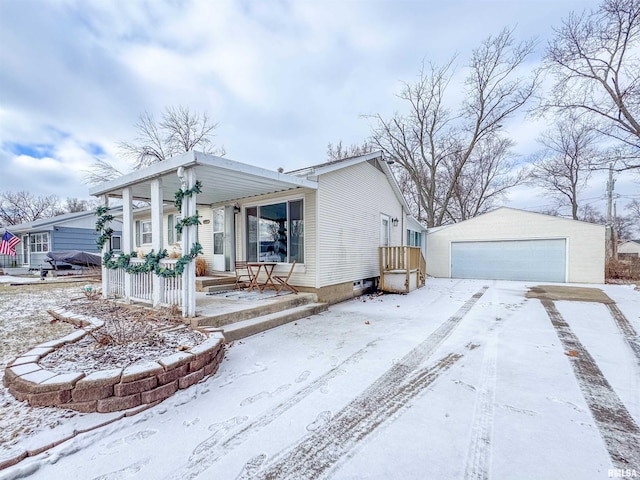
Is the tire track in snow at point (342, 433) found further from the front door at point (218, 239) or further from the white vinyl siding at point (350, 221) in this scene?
the front door at point (218, 239)

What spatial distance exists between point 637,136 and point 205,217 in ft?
52.6

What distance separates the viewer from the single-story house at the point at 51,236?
14398 mm

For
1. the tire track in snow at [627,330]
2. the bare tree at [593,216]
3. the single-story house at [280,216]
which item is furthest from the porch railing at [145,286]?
the bare tree at [593,216]

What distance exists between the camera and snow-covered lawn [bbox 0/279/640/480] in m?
1.75

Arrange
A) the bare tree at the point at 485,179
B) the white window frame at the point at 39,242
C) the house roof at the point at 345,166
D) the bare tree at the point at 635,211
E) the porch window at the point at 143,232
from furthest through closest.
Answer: the bare tree at the point at 635,211, the bare tree at the point at 485,179, the white window frame at the point at 39,242, the porch window at the point at 143,232, the house roof at the point at 345,166

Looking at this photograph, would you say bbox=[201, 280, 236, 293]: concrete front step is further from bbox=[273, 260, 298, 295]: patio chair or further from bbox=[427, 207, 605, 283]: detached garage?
Answer: bbox=[427, 207, 605, 283]: detached garage

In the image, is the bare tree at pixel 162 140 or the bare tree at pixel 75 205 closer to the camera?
the bare tree at pixel 162 140

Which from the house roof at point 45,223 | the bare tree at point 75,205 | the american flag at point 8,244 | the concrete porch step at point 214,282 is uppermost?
the bare tree at point 75,205

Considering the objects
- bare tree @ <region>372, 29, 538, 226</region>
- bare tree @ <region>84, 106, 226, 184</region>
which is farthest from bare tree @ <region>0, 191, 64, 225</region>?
bare tree @ <region>372, 29, 538, 226</region>

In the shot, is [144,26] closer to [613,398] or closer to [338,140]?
[613,398]

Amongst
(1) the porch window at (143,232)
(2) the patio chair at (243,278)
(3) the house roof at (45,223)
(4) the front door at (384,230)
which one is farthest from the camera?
(3) the house roof at (45,223)

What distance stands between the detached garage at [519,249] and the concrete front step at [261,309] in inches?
394

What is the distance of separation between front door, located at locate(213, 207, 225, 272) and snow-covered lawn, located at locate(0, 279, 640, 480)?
4.54 meters

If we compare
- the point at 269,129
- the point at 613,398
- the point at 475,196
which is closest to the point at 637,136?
the point at 475,196
